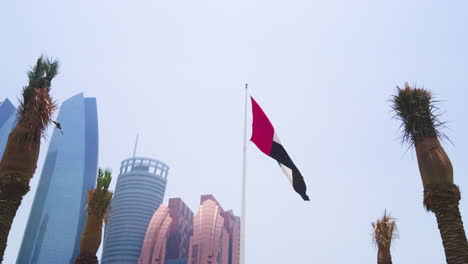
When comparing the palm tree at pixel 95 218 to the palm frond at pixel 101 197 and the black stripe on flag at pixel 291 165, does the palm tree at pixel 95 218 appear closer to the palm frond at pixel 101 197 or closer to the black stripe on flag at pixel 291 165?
the palm frond at pixel 101 197

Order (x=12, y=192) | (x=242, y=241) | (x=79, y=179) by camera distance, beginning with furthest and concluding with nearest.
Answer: (x=79, y=179) < (x=242, y=241) < (x=12, y=192)

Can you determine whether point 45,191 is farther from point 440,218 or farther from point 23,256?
point 440,218

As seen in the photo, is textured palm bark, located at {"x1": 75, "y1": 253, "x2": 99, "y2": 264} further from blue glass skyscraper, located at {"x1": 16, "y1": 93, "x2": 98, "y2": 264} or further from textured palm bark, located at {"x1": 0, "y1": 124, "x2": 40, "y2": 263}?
blue glass skyscraper, located at {"x1": 16, "y1": 93, "x2": 98, "y2": 264}

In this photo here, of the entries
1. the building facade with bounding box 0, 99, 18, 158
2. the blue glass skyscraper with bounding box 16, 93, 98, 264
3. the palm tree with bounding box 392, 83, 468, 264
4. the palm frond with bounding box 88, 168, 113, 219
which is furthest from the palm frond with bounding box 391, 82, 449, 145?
the blue glass skyscraper with bounding box 16, 93, 98, 264

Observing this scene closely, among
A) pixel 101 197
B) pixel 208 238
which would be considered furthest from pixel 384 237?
pixel 208 238

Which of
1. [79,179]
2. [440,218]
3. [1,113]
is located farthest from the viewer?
[79,179]

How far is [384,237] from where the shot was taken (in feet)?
70.4

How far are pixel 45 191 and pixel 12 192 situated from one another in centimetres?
16879

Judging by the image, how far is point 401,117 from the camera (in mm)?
17094

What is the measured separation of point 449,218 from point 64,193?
167 metres

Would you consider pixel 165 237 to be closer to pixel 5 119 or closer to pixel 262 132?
pixel 5 119

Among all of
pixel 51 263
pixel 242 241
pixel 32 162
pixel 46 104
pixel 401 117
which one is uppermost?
pixel 51 263

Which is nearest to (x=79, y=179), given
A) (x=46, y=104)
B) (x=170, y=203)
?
(x=170, y=203)

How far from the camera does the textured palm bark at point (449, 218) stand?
13.9 m
